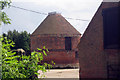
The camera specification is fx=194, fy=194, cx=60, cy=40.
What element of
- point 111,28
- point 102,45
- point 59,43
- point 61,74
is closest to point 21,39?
point 59,43

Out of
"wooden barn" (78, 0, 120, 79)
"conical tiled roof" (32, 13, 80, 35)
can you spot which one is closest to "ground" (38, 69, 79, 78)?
"wooden barn" (78, 0, 120, 79)

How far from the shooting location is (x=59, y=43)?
31094mm

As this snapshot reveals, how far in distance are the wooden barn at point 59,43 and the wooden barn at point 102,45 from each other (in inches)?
712

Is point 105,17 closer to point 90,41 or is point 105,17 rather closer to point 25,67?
point 90,41

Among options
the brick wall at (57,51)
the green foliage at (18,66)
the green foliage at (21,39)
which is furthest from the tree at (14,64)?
the green foliage at (21,39)

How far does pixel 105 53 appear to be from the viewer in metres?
11.5

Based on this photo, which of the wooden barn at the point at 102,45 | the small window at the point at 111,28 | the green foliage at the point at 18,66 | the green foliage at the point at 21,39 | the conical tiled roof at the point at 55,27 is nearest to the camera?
the green foliage at the point at 18,66

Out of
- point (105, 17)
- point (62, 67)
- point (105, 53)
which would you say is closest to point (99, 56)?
point (105, 53)

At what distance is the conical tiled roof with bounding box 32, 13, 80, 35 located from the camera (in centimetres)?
3200

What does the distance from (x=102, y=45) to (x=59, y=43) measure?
19.6 meters

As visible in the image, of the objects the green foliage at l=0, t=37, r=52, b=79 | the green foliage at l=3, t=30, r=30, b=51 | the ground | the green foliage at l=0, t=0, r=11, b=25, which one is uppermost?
the green foliage at l=3, t=30, r=30, b=51

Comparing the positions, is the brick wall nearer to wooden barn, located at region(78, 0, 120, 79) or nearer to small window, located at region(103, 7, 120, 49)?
wooden barn, located at region(78, 0, 120, 79)

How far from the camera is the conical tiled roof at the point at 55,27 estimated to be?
105 feet

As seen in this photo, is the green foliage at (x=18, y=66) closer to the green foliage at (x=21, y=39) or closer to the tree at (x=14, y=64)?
the tree at (x=14, y=64)
